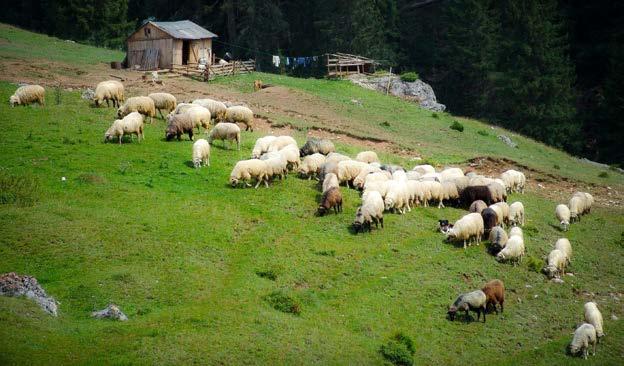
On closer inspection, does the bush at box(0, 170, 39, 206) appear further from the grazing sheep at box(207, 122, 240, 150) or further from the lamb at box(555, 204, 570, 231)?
the lamb at box(555, 204, 570, 231)

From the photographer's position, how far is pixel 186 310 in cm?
2125

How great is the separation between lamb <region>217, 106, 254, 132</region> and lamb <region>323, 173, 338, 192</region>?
31.8ft

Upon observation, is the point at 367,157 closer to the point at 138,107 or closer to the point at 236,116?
the point at 236,116

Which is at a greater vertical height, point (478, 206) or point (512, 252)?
point (478, 206)

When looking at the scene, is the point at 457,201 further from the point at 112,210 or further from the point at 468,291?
the point at 112,210

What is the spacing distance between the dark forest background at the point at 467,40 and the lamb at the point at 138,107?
3408 centimetres

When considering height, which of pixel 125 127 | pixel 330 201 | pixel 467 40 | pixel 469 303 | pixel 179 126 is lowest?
pixel 469 303

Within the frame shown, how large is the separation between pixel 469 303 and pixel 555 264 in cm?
575

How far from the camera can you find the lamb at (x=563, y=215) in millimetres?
32938

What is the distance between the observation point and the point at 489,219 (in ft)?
95.7

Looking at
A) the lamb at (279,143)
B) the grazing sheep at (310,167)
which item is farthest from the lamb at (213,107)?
the grazing sheep at (310,167)

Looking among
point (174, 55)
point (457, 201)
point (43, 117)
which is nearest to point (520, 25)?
point (174, 55)

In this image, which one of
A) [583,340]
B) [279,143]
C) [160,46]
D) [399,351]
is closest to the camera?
[399,351]

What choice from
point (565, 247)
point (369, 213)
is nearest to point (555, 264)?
point (565, 247)
